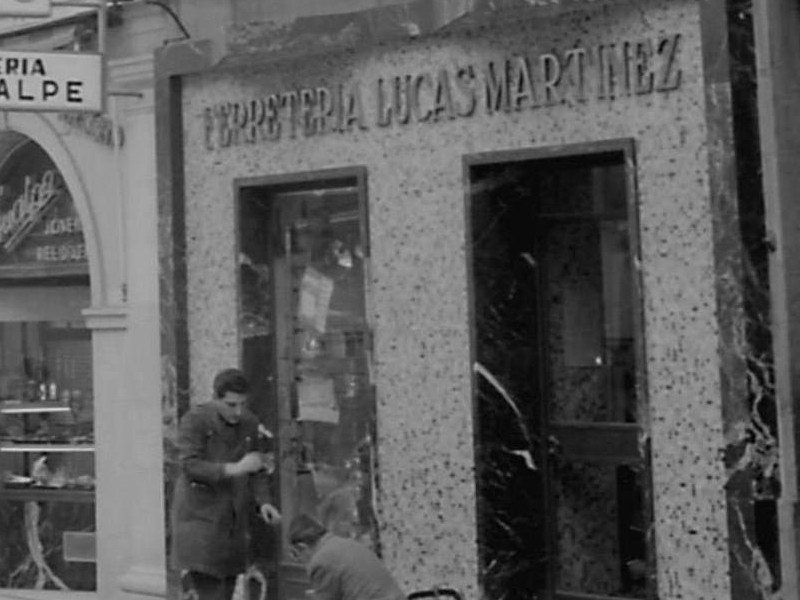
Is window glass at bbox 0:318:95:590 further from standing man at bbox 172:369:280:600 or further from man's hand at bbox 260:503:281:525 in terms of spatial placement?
standing man at bbox 172:369:280:600

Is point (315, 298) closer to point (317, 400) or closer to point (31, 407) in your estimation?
point (317, 400)

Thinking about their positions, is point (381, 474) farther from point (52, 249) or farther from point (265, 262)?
point (52, 249)

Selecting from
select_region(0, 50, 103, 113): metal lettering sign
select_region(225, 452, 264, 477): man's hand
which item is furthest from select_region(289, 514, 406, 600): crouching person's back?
select_region(0, 50, 103, 113): metal lettering sign

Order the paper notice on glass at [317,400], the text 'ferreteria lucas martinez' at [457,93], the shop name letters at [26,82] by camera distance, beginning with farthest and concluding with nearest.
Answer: the paper notice on glass at [317,400] < the shop name letters at [26,82] < the text 'ferreteria lucas martinez' at [457,93]

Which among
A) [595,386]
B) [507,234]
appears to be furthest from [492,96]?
[595,386]

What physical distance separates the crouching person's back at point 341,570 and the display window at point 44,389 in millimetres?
5912

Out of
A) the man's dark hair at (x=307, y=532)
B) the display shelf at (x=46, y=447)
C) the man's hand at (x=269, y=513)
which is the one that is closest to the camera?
the man's dark hair at (x=307, y=532)

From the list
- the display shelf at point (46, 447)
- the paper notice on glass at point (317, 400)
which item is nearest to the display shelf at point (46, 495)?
the display shelf at point (46, 447)

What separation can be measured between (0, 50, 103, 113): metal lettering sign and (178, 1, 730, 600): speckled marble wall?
0.71m

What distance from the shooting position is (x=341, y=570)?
29.2 ft

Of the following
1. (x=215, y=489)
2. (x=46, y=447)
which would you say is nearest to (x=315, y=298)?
(x=215, y=489)

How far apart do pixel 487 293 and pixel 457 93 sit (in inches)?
45.1

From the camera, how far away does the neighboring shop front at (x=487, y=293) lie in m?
10.5

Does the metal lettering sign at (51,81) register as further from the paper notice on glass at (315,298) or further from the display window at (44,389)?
the display window at (44,389)
